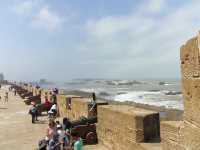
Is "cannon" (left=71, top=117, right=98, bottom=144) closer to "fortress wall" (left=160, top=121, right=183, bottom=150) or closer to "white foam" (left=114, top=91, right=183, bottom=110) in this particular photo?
"fortress wall" (left=160, top=121, right=183, bottom=150)

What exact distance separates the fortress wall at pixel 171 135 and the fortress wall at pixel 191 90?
39cm

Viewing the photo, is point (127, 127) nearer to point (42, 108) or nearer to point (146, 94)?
point (42, 108)

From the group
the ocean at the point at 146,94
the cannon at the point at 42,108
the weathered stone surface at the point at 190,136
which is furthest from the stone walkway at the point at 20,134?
the ocean at the point at 146,94

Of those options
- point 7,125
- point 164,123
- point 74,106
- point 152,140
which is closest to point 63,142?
point 152,140

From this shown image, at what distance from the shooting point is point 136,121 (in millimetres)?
7754

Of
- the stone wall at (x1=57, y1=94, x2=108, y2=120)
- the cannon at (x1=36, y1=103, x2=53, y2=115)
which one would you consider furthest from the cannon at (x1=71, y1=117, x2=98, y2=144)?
the cannon at (x1=36, y1=103, x2=53, y2=115)

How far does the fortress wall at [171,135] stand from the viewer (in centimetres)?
538

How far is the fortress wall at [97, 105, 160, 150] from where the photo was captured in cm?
765

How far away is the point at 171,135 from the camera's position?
5609 mm

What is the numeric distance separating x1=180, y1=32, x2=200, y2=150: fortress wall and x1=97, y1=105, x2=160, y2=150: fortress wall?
2.68m

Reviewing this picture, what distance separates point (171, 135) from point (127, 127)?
2.70m

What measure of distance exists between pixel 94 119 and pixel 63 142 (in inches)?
80.4

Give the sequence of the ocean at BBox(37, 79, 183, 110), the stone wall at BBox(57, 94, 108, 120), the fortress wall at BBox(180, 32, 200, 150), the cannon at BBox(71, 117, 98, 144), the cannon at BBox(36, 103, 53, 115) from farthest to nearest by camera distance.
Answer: the ocean at BBox(37, 79, 183, 110)
the cannon at BBox(36, 103, 53, 115)
the stone wall at BBox(57, 94, 108, 120)
the cannon at BBox(71, 117, 98, 144)
the fortress wall at BBox(180, 32, 200, 150)

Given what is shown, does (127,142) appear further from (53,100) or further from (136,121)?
(53,100)
